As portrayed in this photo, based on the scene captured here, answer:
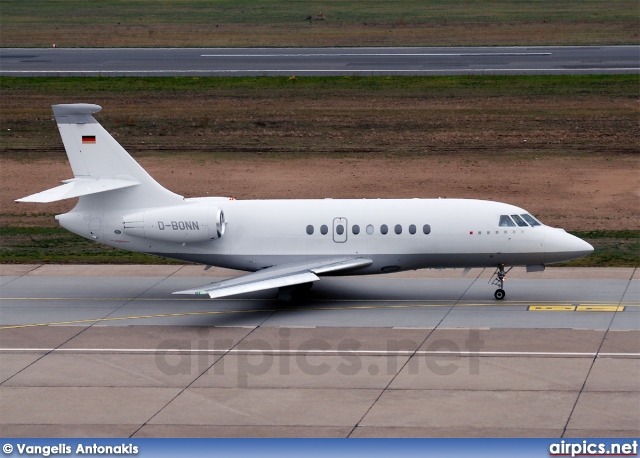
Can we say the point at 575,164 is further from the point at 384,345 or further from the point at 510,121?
the point at 384,345

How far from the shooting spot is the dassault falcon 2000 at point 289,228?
Result: 113 feet

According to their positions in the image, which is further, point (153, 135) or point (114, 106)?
point (114, 106)

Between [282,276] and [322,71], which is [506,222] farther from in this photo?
[322,71]

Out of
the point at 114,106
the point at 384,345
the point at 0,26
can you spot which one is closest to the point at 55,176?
the point at 114,106

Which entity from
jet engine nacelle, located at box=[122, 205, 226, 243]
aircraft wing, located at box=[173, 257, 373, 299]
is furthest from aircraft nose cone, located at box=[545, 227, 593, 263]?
jet engine nacelle, located at box=[122, 205, 226, 243]

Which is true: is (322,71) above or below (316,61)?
below

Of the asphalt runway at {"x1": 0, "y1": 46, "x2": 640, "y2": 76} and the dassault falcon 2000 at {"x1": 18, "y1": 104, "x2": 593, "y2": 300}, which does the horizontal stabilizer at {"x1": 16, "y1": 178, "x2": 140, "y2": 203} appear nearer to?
the dassault falcon 2000 at {"x1": 18, "y1": 104, "x2": 593, "y2": 300}

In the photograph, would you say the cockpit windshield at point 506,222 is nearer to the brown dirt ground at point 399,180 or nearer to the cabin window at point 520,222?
the cabin window at point 520,222

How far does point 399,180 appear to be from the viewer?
177 ft

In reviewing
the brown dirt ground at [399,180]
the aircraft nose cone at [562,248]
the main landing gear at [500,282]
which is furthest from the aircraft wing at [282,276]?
the brown dirt ground at [399,180]

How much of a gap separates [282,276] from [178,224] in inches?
152

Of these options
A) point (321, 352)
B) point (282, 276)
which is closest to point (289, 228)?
point (282, 276)

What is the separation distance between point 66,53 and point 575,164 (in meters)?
46.8

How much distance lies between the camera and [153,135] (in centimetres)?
6378
